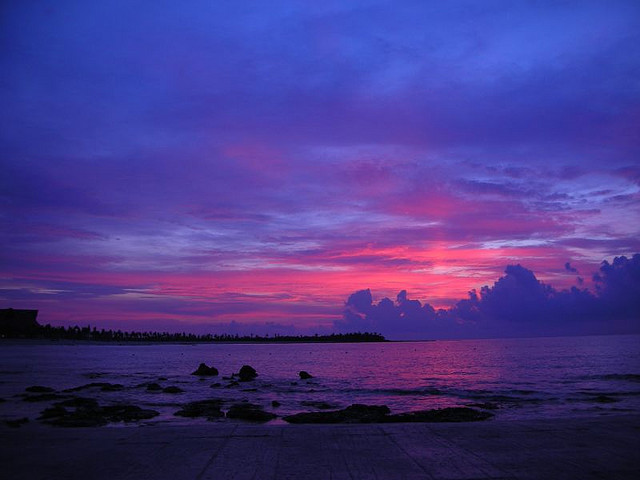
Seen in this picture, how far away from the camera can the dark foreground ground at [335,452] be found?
8.17m

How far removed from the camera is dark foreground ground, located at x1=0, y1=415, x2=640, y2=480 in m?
8.17

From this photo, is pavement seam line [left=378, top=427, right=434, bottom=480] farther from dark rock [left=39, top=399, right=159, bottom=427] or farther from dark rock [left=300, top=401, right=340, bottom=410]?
dark rock [left=300, top=401, right=340, bottom=410]

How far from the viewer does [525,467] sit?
8.36 metres

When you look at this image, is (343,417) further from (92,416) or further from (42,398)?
(42,398)

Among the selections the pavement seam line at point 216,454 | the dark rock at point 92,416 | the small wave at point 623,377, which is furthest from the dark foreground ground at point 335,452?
the small wave at point 623,377

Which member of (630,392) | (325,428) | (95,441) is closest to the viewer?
Result: (95,441)

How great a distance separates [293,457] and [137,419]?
10.6m

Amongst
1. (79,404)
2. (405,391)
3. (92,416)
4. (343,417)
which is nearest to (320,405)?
(343,417)

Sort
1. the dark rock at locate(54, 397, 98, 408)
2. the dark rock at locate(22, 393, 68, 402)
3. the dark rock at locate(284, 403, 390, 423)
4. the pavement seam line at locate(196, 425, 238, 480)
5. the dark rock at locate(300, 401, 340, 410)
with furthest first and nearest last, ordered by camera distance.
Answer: the dark rock at locate(300, 401, 340, 410)
the dark rock at locate(22, 393, 68, 402)
the dark rock at locate(54, 397, 98, 408)
the dark rock at locate(284, 403, 390, 423)
the pavement seam line at locate(196, 425, 238, 480)

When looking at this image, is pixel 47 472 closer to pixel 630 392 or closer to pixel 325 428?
pixel 325 428

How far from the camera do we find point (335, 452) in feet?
31.2

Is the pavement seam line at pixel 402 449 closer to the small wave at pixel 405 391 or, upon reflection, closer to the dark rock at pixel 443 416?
the dark rock at pixel 443 416

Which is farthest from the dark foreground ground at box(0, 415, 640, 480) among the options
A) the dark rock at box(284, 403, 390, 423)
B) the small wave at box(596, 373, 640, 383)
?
the small wave at box(596, 373, 640, 383)

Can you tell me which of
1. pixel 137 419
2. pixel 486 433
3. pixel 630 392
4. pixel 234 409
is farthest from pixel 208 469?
Answer: pixel 630 392
